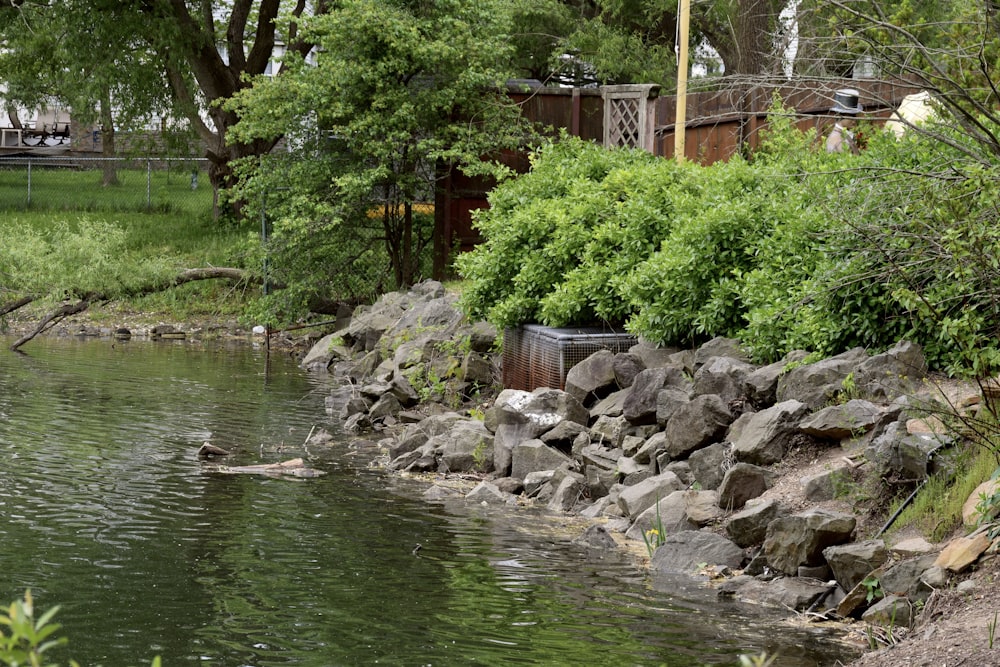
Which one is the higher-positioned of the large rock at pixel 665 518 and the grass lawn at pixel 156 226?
the grass lawn at pixel 156 226

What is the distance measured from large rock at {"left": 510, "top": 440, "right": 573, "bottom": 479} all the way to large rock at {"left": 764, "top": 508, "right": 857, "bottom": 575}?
346 centimetres

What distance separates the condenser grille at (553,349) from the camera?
13.6 m

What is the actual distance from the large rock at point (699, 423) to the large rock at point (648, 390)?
0.75 meters

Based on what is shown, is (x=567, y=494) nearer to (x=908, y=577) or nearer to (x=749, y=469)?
(x=749, y=469)

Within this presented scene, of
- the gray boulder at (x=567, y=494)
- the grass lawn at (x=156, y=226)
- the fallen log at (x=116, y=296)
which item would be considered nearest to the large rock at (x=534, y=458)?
the gray boulder at (x=567, y=494)

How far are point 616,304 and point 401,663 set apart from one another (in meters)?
7.17

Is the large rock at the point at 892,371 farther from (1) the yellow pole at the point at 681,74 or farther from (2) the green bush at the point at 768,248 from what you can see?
(1) the yellow pole at the point at 681,74

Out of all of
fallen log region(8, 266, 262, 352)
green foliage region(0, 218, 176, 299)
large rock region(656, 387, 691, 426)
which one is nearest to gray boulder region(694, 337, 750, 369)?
large rock region(656, 387, 691, 426)

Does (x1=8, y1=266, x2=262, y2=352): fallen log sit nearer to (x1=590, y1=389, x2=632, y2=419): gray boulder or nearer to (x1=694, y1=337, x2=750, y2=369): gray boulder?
(x1=590, y1=389, x2=632, y2=419): gray boulder

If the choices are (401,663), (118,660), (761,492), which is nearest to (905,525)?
(761,492)

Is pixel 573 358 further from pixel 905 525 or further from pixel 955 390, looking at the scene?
pixel 905 525

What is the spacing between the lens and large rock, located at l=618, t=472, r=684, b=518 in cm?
1023

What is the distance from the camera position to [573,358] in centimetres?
1369

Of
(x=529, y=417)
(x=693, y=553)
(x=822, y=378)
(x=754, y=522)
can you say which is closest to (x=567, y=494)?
(x=529, y=417)
